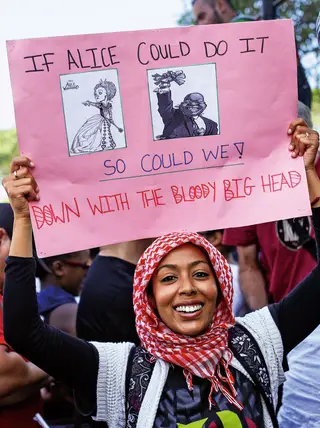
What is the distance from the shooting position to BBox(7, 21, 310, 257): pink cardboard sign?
2094 mm

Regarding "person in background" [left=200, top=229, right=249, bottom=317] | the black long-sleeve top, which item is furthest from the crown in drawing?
"person in background" [left=200, top=229, right=249, bottom=317]

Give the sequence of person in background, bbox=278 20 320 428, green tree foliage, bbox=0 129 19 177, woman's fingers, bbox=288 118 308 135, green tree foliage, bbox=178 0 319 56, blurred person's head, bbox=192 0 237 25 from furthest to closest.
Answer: green tree foliage, bbox=0 129 19 177, green tree foliage, bbox=178 0 319 56, blurred person's head, bbox=192 0 237 25, person in background, bbox=278 20 320 428, woman's fingers, bbox=288 118 308 135

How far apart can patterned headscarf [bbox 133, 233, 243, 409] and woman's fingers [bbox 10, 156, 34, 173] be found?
0.50 m

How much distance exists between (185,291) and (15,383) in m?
0.73

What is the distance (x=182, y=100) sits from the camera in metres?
2.19

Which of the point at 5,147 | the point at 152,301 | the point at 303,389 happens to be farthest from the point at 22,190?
the point at 5,147

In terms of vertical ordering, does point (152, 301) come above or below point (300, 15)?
below

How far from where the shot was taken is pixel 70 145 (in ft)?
6.95

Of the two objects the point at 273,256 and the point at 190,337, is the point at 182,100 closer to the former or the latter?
the point at 190,337

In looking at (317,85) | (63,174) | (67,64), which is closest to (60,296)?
(63,174)

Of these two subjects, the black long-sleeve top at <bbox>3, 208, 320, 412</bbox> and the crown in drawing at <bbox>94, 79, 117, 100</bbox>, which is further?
the crown in drawing at <bbox>94, 79, 117, 100</bbox>

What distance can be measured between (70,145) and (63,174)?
0.10 meters

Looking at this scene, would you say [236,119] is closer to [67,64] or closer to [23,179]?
[67,64]

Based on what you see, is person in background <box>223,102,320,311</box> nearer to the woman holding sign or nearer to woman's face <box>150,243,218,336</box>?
the woman holding sign
